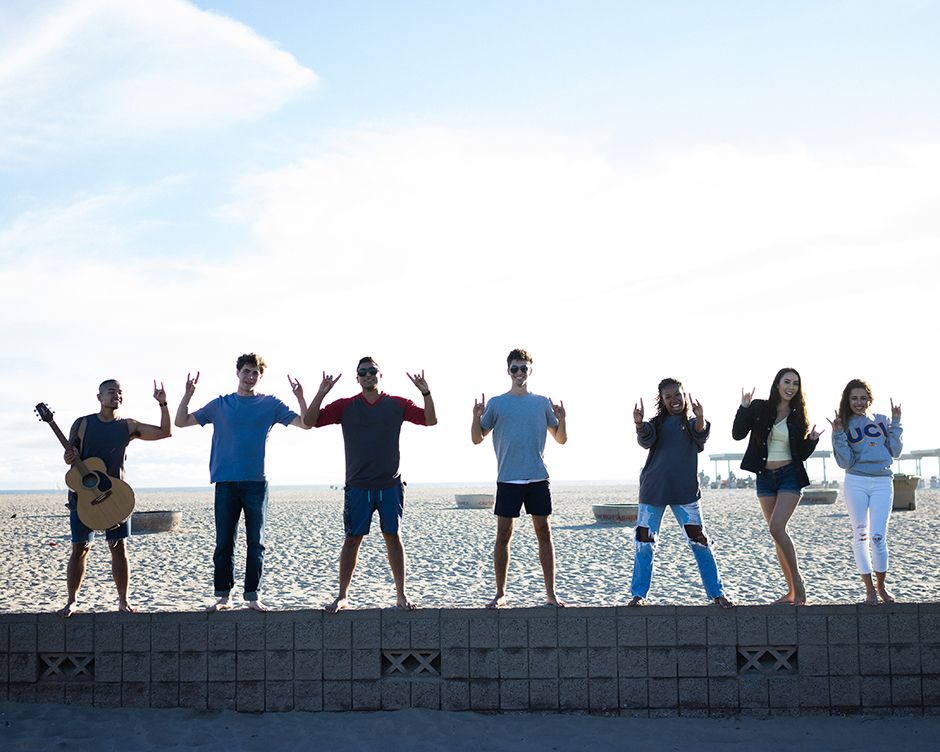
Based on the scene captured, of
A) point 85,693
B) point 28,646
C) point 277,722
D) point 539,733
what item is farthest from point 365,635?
point 28,646

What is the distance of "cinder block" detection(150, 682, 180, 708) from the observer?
476 cm

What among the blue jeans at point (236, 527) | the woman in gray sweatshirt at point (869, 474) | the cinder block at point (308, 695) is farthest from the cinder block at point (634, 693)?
the blue jeans at point (236, 527)

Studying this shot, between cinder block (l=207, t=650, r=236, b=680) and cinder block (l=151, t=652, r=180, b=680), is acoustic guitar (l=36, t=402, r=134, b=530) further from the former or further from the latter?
cinder block (l=207, t=650, r=236, b=680)

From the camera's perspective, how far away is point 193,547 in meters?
14.8

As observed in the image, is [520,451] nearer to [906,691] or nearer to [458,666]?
[458,666]

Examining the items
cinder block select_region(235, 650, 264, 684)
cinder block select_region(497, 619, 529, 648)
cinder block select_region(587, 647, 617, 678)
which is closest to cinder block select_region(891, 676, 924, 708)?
cinder block select_region(587, 647, 617, 678)

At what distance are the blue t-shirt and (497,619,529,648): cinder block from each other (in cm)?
193

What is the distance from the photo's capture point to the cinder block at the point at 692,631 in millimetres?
4695

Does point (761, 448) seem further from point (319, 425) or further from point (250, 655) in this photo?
point (250, 655)

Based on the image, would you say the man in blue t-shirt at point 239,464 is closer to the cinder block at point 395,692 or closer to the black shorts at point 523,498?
the cinder block at point 395,692

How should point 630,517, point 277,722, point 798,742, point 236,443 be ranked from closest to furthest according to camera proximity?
point 798,742
point 277,722
point 236,443
point 630,517

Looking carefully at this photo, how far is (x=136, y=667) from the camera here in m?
4.79

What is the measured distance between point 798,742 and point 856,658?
0.76 metres

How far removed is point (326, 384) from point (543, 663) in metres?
2.37
